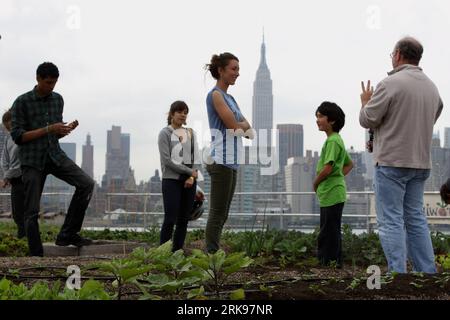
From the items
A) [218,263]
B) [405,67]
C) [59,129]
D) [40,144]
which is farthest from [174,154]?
[218,263]

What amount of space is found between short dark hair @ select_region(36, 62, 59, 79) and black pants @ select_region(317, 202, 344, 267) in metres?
2.53

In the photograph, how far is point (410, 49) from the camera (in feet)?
14.9

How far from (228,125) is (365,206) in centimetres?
770

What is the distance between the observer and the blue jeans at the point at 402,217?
424cm

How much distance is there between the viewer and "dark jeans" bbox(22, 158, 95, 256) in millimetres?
5766

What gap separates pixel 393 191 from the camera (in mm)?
4312

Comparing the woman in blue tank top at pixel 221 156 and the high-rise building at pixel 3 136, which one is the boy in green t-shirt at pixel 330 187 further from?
the high-rise building at pixel 3 136

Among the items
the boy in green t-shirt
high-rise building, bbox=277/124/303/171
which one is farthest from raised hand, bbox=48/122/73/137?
high-rise building, bbox=277/124/303/171

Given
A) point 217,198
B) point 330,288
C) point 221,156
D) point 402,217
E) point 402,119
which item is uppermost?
point 402,119

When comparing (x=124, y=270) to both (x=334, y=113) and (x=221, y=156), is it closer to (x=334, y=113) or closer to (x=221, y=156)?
(x=221, y=156)

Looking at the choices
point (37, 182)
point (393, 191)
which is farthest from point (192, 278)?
point (37, 182)

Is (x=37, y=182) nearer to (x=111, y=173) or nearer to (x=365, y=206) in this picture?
(x=365, y=206)

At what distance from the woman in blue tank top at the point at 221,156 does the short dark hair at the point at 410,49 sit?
1.18m

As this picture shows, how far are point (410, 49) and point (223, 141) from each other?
4.60 ft
